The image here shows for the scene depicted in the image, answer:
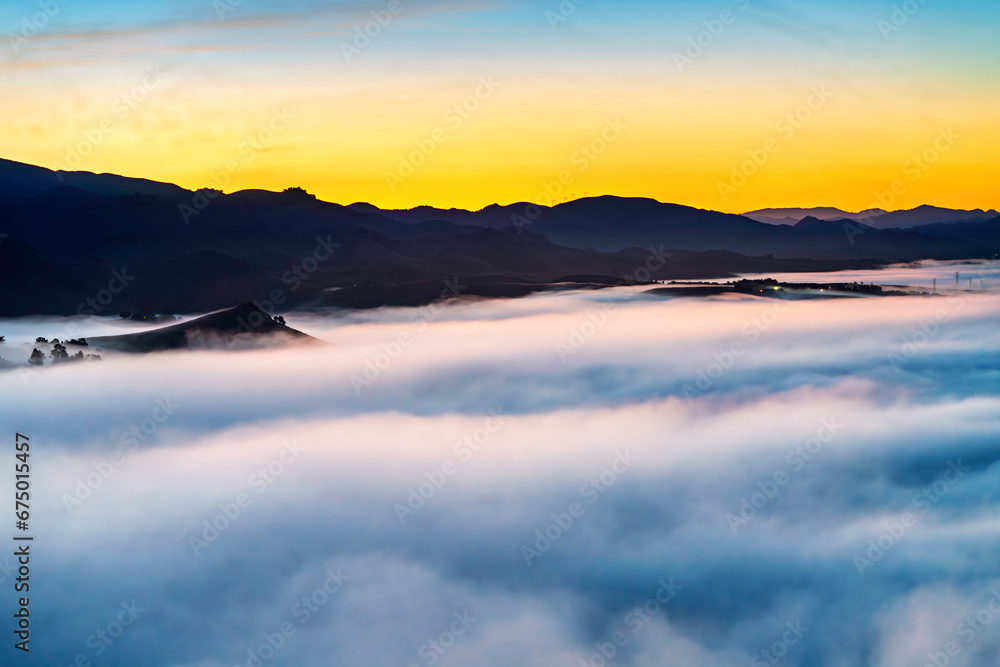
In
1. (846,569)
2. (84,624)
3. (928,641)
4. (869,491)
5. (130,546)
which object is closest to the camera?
(84,624)

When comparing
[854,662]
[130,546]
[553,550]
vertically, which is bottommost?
[854,662]

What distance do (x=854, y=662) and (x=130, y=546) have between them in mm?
114973

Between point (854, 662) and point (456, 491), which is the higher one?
point (456, 491)

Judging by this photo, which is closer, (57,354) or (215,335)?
(57,354)

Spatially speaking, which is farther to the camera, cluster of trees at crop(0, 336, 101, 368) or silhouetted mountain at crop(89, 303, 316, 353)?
silhouetted mountain at crop(89, 303, 316, 353)

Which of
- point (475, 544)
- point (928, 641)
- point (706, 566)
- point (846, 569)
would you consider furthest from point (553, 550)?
point (928, 641)

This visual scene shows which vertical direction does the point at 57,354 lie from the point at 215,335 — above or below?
below

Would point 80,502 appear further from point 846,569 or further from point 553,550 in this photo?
point 846,569

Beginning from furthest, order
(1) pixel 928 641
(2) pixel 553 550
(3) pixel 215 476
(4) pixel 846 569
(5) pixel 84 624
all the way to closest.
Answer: (3) pixel 215 476, (2) pixel 553 550, (4) pixel 846 569, (1) pixel 928 641, (5) pixel 84 624

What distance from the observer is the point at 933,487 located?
187m

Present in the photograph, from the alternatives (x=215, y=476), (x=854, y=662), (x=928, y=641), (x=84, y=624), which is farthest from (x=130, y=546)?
(x=928, y=641)

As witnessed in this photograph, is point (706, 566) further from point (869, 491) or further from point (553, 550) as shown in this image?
point (869, 491)

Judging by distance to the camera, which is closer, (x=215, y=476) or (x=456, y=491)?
(x=215, y=476)

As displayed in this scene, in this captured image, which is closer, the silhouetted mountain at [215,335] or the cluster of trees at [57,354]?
the cluster of trees at [57,354]
